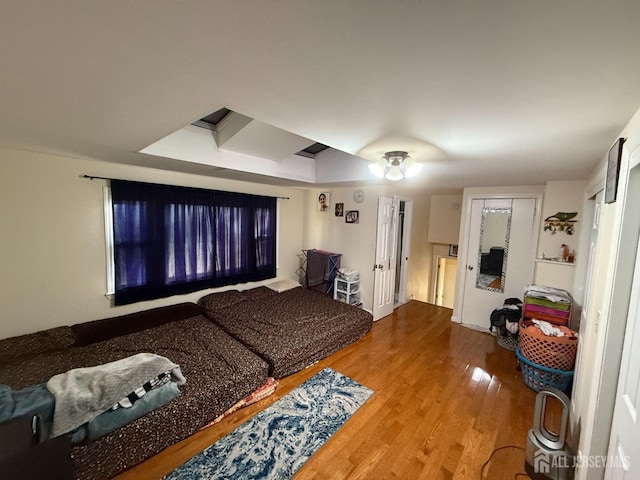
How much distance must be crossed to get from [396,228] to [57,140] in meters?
4.12

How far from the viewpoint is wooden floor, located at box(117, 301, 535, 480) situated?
1.70 metres

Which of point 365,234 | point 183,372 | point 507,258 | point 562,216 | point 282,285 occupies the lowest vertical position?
point 183,372

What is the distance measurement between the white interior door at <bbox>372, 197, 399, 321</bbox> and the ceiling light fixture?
1991 millimetres

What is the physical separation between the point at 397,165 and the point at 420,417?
2.08 m

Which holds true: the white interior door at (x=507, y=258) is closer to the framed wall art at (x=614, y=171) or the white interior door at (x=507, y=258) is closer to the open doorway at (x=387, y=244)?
the open doorway at (x=387, y=244)

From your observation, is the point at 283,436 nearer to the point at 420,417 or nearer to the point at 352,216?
the point at 420,417

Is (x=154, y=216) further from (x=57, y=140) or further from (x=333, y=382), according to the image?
(x=333, y=382)

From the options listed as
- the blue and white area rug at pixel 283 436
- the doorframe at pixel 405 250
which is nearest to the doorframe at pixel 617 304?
the blue and white area rug at pixel 283 436

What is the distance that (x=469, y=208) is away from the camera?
3.84m

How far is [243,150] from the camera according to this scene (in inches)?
110

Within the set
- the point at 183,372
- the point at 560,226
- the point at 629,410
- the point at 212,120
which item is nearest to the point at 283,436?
the point at 183,372

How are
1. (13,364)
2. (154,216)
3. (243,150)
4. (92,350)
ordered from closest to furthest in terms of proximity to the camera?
1. (13,364)
2. (92,350)
3. (243,150)
4. (154,216)

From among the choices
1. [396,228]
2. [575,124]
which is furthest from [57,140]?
[396,228]

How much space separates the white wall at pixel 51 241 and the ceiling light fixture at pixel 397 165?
2808mm
